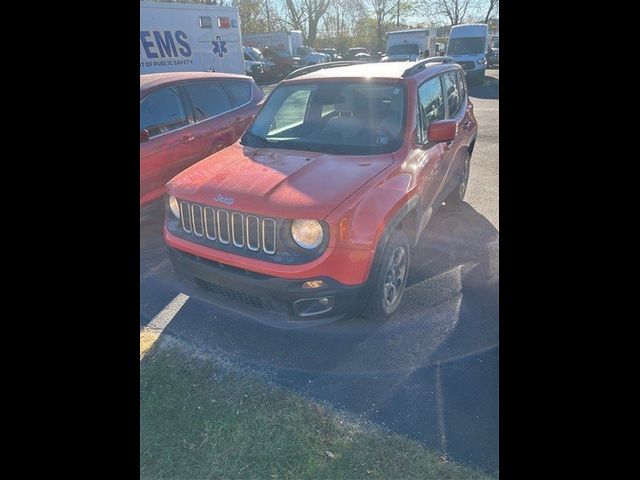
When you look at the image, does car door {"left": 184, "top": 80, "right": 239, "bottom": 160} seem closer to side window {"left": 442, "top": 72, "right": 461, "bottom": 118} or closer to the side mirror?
side window {"left": 442, "top": 72, "right": 461, "bottom": 118}

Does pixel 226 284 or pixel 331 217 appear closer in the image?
pixel 331 217

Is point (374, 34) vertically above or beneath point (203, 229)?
above

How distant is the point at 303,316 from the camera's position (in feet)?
8.52

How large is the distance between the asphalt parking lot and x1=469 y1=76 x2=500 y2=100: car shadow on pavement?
1301cm

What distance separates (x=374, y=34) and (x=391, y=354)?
2135 centimetres

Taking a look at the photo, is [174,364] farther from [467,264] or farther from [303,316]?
[467,264]

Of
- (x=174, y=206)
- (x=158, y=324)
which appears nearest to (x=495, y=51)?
(x=174, y=206)

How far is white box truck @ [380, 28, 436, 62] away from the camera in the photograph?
1895 cm

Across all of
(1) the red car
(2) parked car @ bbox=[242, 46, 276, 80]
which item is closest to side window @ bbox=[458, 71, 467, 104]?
(1) the red car

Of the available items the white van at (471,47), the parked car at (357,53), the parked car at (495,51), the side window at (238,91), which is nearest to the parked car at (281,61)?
the parked car at (357,53)
